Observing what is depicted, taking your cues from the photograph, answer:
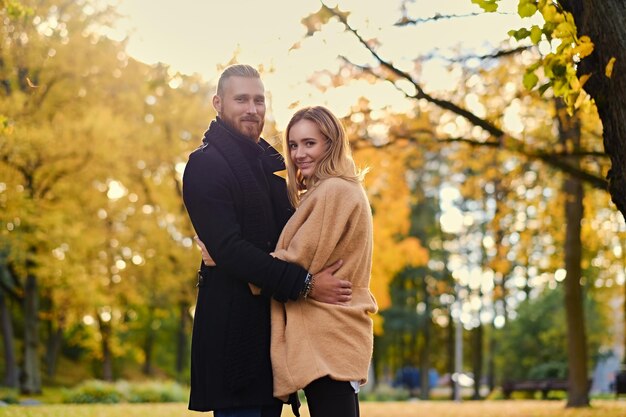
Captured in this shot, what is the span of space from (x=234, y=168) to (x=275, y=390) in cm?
95

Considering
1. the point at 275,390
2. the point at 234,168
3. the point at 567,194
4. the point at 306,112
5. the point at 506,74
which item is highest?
the point at 506,74

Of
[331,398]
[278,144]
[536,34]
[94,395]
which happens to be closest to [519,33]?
[536,34]

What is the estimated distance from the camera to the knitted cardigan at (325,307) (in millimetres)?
3533

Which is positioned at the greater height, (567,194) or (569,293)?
(567,194)

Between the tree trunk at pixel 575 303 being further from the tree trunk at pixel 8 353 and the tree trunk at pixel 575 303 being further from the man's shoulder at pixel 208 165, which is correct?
the tree trunk at pixel 8 353

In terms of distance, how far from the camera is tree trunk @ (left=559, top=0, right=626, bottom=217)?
14.9ft

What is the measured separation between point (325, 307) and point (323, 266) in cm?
18

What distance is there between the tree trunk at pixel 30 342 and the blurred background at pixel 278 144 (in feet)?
0.18

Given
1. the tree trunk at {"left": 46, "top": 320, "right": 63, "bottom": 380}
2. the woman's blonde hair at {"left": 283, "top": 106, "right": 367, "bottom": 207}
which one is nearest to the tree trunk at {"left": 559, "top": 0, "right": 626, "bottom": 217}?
the woman's blonde hair at {"left": 283, "top": 106, "right": 367, "bottom": 207}

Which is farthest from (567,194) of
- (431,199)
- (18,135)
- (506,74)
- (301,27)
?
(431,199)

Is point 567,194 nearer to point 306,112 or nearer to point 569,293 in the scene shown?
point 569,293

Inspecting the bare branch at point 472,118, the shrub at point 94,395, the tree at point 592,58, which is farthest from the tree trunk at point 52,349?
the tree at point 592,58

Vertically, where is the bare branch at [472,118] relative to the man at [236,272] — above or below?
above

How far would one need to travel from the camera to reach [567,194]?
690 inches
